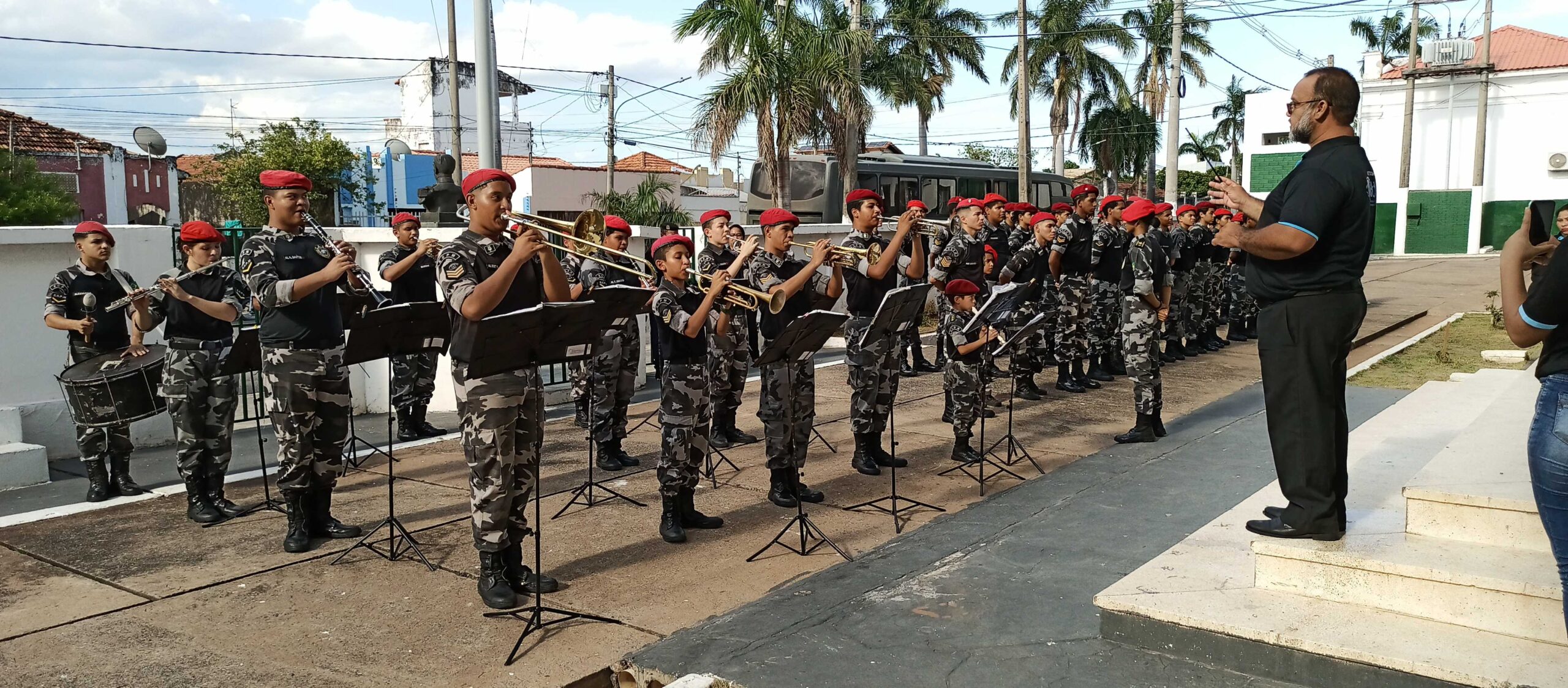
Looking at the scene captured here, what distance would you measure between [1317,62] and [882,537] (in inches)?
1825

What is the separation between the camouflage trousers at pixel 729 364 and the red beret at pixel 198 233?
10.6ft

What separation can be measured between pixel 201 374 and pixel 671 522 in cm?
314

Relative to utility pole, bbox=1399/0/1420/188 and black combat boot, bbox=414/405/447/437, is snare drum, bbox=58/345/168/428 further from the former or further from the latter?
utility pole, bbox=1399/0/1420/188

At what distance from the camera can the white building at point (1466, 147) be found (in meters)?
41.1

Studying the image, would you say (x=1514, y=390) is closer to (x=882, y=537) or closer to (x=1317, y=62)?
(x=882, y=537)

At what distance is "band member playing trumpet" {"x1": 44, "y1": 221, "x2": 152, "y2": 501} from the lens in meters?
7.11

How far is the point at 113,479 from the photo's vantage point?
7312mm

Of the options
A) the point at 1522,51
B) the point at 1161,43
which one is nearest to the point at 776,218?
the point at 1161,43

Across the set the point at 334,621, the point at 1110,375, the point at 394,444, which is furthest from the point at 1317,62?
the point at 334,621

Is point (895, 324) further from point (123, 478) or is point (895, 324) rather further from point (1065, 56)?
point (1065, 56)

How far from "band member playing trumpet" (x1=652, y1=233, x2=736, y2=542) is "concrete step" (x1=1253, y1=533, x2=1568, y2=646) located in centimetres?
309

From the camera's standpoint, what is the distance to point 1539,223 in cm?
374

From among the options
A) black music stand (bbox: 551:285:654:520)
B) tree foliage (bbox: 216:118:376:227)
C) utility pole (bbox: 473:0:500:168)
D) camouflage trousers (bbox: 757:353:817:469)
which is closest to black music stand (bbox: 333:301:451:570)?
black music stand (bbox: 551:285:654:520)

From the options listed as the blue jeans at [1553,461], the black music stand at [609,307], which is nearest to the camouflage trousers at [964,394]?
the black music stand at [609,307]
